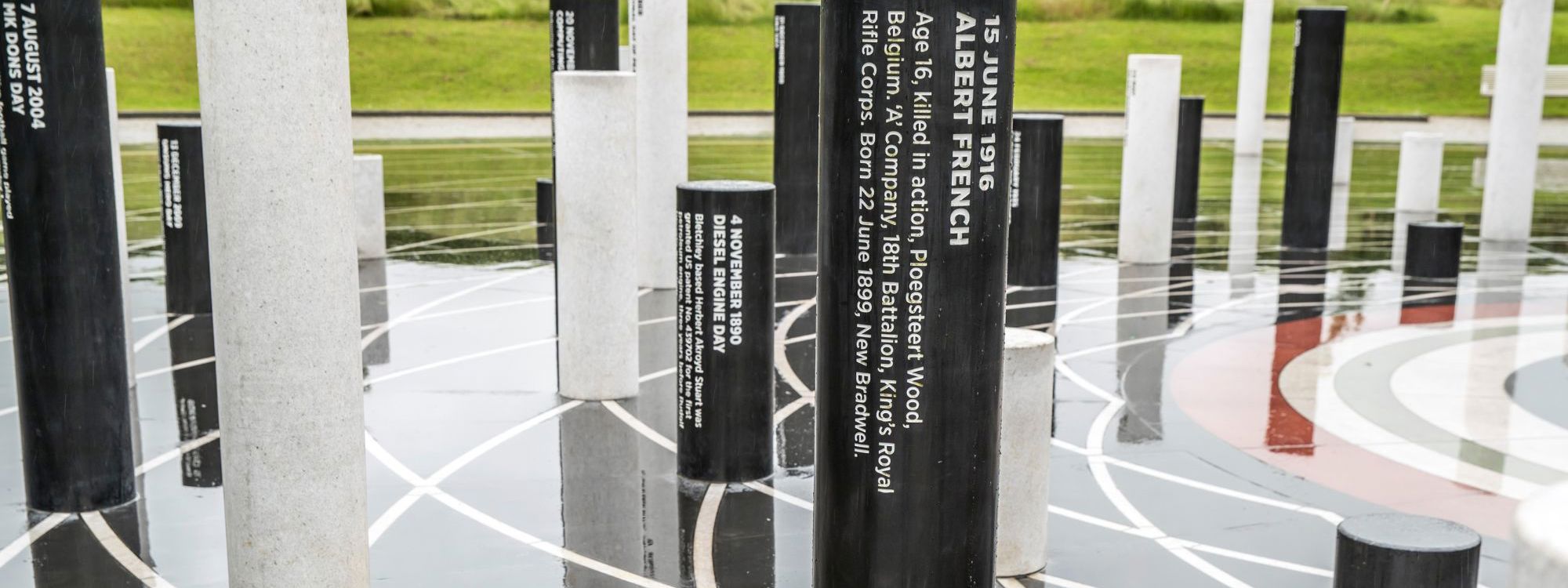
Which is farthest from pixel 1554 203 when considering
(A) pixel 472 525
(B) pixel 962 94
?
(B) pixel 962 94

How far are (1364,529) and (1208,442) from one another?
154 inches

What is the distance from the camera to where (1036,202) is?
17.5 metres

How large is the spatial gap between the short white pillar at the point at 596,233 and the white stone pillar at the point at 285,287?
5367mm

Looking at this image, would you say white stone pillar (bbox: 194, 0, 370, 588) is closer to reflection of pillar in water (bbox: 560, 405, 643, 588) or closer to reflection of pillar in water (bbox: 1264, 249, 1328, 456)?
reflection of pillar in water (bbox: 560, 405, 643, 588)

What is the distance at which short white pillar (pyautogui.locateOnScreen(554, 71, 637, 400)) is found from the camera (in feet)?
38.1

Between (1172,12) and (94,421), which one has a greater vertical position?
(1172,12)

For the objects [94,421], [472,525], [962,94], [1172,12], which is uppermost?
[1172,12]

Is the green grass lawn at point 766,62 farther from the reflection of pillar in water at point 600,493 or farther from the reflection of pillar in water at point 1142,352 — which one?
the reflection of pillar in water at point 600,493

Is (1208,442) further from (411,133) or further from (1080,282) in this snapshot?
(411,133)

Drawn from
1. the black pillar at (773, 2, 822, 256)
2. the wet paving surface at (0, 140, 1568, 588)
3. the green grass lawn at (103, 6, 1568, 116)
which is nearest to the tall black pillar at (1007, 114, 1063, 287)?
the wet paving surface at (0, 140, 1568, 588)

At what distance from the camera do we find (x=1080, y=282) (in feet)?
58.7

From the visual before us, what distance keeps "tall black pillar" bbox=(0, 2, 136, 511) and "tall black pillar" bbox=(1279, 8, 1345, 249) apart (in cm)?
1494

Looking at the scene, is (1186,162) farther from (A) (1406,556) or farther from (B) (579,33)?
(A) (1406,556)

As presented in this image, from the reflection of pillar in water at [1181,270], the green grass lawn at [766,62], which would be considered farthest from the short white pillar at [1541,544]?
the green grass lawn at [766,62]
